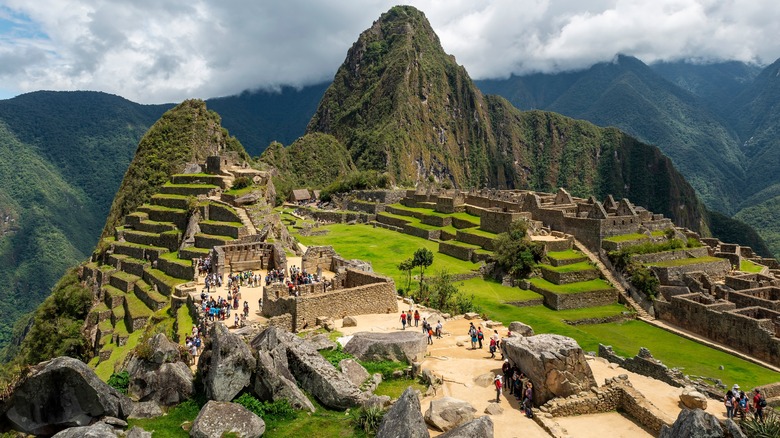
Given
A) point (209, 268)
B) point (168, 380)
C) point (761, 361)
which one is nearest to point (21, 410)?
point (168, 380)

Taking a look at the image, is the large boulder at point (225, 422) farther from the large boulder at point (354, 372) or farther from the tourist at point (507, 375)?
the tourist at point (507, 375)

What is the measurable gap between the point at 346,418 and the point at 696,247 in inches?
1705

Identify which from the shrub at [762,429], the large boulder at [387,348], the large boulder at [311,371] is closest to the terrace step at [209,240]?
the large boulder at [387,348]

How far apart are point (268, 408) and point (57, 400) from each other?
429 centimetres

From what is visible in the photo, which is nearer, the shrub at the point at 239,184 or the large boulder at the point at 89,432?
the large boulder at the point at 89,432

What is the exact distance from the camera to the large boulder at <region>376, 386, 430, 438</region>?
10.2m

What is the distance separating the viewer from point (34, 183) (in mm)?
132000

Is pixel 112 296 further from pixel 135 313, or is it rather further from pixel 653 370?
pixel 653 370

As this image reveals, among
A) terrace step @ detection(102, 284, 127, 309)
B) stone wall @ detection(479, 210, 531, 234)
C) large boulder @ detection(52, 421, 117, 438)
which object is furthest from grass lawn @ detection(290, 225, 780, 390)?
large boulder @ detection(52, 421, 117, 438)

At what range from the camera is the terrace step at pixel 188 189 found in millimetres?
45812

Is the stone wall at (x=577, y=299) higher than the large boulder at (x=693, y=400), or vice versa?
the large boulder at (x=693, y=400)

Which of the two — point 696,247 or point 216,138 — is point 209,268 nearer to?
point 696,247

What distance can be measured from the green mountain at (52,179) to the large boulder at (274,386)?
70.7 metres

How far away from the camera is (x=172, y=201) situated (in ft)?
150
